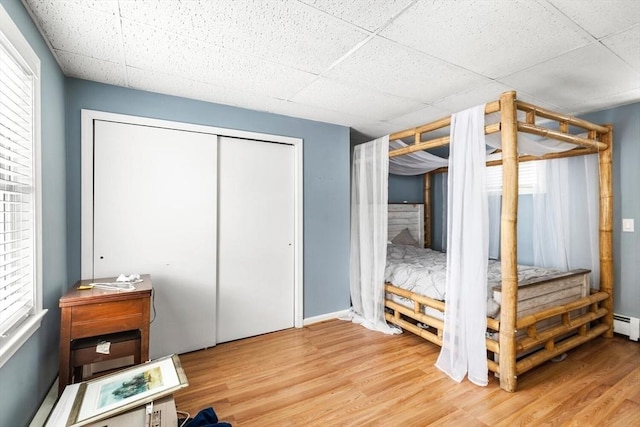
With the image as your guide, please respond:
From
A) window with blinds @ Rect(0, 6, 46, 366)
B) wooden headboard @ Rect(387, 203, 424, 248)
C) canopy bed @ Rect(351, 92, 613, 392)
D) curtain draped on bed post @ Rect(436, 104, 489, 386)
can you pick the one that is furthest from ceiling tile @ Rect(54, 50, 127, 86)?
wooden headboard @ Rect(387, 203, 424, 248)

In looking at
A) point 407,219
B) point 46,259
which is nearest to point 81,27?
point 46,259

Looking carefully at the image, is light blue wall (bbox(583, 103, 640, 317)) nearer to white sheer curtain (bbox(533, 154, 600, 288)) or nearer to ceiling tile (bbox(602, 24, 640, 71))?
white sheer curtain (bbox(533, 154, 600, 288))

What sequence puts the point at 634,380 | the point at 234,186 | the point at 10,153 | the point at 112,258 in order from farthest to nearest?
1. the point at 234,186
2. the point at 112,258
3. the point at 634,380
4. the point at 10,153

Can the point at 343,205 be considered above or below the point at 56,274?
above

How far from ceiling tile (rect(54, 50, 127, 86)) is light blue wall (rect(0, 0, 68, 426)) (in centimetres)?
8

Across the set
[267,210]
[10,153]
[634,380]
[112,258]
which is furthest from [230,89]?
[634,380]

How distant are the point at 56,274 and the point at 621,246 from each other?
504cm

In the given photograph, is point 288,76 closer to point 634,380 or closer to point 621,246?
point 634,380

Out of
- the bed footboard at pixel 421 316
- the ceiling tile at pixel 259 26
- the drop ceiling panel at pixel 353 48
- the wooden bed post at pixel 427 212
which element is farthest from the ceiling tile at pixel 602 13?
the wooden bed post at pixel 427 212

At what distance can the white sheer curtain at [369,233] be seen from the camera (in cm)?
330

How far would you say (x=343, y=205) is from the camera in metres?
3.69

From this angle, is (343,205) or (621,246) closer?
(621,246)

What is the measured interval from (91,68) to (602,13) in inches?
128

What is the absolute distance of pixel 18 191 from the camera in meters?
1.56
